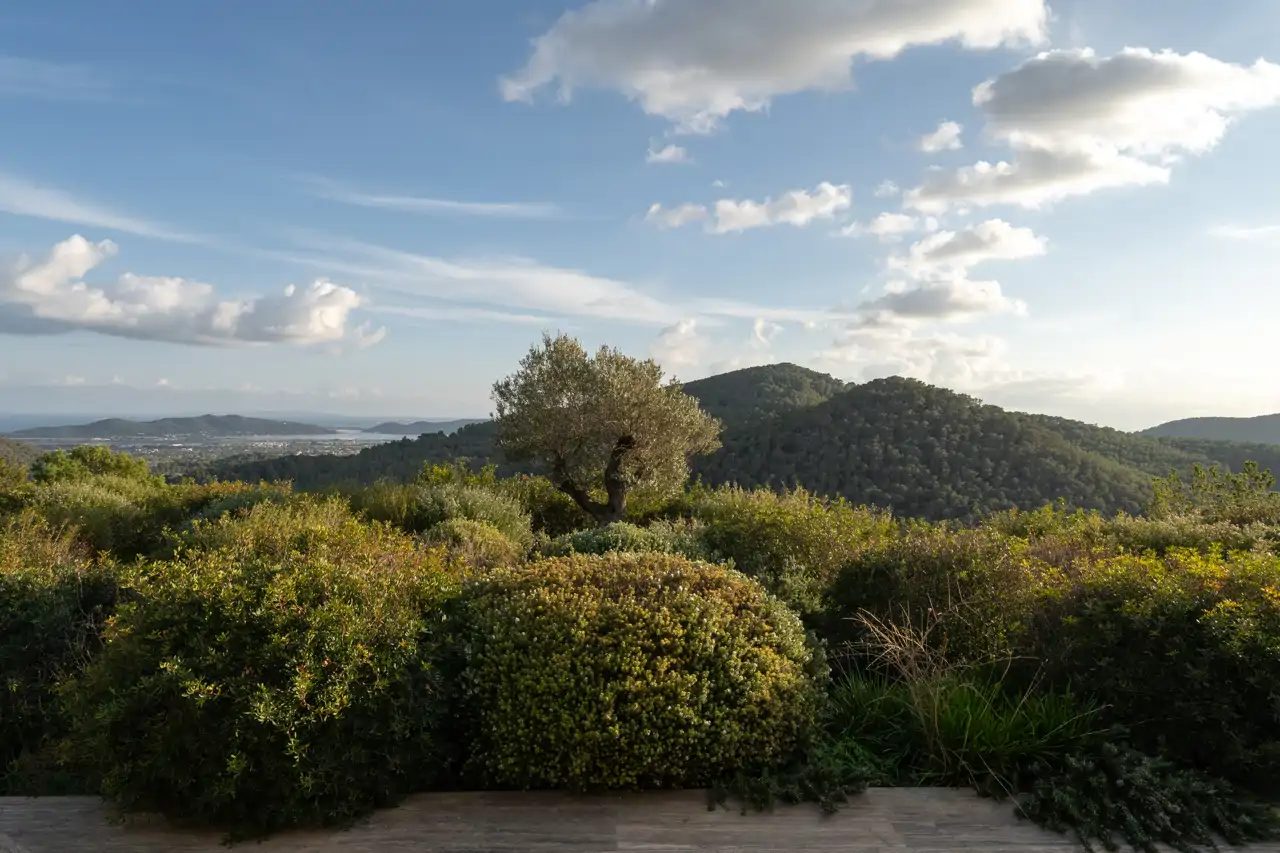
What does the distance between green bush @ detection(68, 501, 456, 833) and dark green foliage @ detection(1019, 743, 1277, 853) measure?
2866 mm

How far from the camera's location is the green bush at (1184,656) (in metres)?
3.59

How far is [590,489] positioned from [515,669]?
1139 centimetres

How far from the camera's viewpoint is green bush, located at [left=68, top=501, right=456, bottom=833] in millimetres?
3141

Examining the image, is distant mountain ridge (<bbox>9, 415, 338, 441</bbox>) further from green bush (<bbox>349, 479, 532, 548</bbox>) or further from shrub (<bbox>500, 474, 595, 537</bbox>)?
green bush (<bbox>349, 479, 532, 548</bbox>)

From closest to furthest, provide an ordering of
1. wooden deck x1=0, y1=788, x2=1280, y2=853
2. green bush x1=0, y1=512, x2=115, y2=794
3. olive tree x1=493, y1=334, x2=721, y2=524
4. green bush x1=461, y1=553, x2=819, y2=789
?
wooden deck x1=0, y1=788, x2=1280, y2=853
green bush x1=461, y1=553, x2=819, y2=789
green bush x1=0, y1=512, x2=115, y2=794
olive tree x1=493, y1=334, x2=721, y2=524

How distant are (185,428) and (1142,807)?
58406mm

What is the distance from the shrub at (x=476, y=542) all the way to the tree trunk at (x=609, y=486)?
449 cm

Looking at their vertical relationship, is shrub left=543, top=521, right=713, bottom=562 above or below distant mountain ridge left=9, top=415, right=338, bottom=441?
below

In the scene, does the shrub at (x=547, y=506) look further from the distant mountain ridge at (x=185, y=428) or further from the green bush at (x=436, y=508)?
the distant mountain ridge at (x=185, y=428)

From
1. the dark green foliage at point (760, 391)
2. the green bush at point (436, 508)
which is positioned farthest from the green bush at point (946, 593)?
the dark green foliage at point (760, 391)

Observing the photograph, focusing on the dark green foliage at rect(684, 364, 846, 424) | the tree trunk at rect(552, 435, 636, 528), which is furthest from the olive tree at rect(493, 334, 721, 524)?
the dark green foliage at rect(684, 364, 846, 424)

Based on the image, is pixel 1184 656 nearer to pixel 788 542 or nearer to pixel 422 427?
pixel 788 542

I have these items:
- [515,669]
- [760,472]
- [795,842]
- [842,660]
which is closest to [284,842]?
[515,669]

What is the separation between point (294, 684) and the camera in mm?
3186
